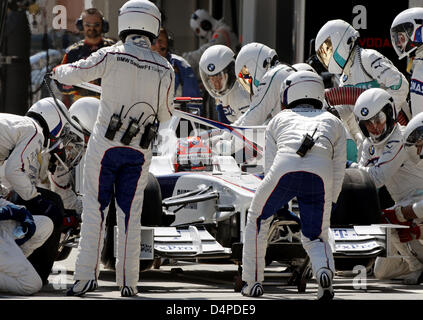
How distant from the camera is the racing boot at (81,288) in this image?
27.1 ft

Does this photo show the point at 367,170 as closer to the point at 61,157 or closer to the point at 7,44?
the point at 61,157

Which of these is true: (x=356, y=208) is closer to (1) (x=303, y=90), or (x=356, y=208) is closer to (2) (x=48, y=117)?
(1) (x=303, y=90)

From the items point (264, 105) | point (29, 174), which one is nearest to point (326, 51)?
point (264, 105)

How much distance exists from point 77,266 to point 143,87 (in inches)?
57.2

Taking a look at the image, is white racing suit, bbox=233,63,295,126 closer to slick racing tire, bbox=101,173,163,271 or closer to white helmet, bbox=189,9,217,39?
slick racing tire, bbox=101,173,163,271

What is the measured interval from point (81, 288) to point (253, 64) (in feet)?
14.2

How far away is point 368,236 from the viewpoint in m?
9.38

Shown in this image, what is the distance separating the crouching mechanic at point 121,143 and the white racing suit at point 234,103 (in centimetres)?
373

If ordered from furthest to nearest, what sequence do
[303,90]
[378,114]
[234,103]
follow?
[234,103], [378,114], [303,90]

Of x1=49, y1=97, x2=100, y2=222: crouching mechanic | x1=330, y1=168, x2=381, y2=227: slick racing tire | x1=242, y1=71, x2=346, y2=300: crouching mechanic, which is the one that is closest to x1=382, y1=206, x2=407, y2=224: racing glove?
x1=330, y1=168, x2=381, y2=227: slick racing tire

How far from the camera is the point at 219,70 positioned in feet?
39.7

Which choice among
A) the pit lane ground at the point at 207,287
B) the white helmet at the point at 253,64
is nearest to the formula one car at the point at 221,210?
the pit lane ground at the point at 207,287

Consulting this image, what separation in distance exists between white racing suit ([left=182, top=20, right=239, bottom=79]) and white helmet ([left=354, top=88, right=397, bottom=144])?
614cm
